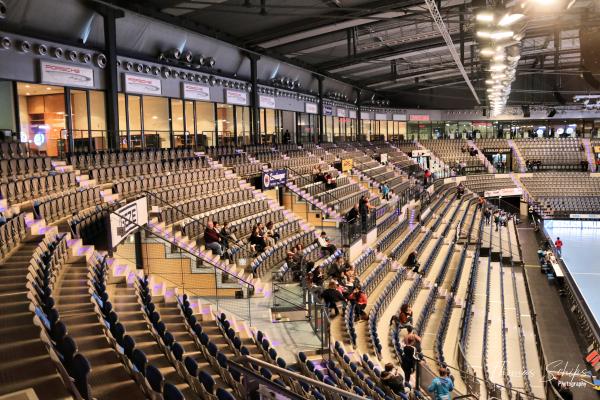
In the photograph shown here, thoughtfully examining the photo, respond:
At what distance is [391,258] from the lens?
1580 cm

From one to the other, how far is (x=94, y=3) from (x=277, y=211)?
7.18 m

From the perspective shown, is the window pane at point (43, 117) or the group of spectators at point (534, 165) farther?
the group of spectators at point (534, 165)

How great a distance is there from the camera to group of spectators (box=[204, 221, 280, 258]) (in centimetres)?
1123

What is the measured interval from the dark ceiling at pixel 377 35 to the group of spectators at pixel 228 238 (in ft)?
20.1

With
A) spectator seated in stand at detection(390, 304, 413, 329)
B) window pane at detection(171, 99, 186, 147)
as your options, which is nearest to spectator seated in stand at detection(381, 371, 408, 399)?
spectator seated in stand at detection(390, 304, 413, 329)

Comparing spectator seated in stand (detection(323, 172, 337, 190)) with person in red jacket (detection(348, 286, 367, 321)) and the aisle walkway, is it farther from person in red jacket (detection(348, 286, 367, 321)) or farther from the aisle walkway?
person in red jacket (detection(348, 286, 367, 321))

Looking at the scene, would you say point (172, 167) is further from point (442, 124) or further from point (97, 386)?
point (442, 124)

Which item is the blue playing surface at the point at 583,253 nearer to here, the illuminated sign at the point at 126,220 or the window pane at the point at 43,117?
the illuminated sign at the point at 126,220

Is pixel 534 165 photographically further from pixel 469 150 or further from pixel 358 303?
pixel 358 303

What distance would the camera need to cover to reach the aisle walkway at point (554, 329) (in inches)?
526

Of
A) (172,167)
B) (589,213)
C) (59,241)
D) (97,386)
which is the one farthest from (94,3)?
(589,213)

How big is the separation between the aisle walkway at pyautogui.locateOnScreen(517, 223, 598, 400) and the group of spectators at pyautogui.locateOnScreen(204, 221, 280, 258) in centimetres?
729

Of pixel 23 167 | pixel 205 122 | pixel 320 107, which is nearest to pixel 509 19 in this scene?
pixel 23 167

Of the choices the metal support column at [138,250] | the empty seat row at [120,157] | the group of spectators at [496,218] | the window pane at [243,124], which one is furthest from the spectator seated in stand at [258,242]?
the group of spectators at [496,218]
